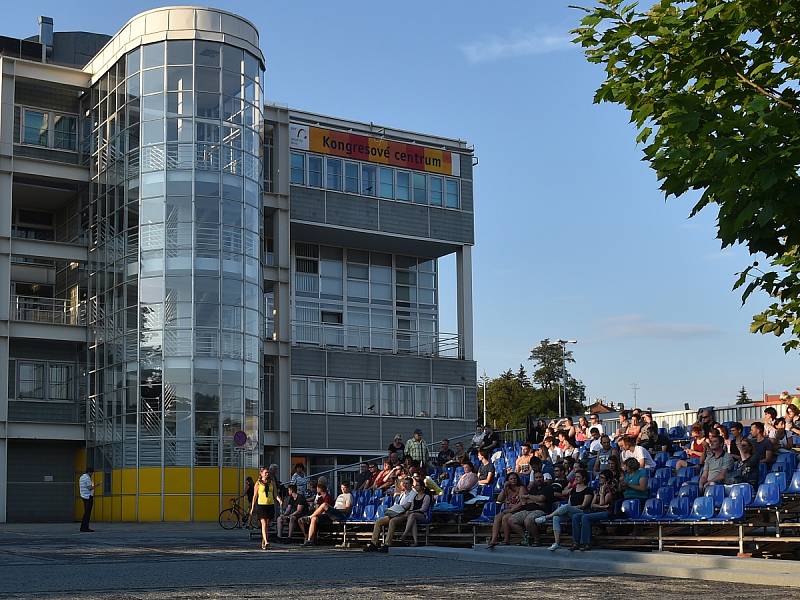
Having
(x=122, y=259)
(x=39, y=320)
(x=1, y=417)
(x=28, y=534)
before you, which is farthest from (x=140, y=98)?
(x=28, y=534)

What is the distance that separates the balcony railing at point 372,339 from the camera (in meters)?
47.3

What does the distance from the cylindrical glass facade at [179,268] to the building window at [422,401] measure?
1007 cm

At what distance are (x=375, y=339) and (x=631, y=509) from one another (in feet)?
105

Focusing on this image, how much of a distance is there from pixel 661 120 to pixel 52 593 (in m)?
8.00

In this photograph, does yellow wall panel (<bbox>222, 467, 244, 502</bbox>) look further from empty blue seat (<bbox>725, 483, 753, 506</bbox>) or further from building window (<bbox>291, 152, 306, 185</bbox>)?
empty blue seat (<bbox>725, 483, 753, 506</bbox>)

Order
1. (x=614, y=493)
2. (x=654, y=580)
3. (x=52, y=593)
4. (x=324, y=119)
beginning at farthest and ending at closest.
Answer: (x=324, y=119)
(x=614, y=493)
(x=654, y=580)
(x=52, y=593)

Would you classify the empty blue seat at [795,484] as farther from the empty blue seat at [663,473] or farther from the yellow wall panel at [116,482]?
the yellow wall panel at [116,482]

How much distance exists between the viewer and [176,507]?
36.8 metres

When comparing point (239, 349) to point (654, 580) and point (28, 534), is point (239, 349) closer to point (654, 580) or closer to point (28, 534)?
point (28, 534)

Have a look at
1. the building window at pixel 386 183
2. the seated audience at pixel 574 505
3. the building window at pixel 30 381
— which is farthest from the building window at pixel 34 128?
the seated audience at pixel 574 505

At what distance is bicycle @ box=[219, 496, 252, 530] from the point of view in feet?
110

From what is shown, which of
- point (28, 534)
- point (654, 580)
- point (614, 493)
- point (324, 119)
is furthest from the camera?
point (324, 119)

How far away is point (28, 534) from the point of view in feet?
92.9

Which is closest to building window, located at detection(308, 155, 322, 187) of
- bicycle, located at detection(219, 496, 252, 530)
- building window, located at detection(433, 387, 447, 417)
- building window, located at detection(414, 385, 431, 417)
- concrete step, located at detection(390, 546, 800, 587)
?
building window, located at detection(414, 385, 431, 417)
